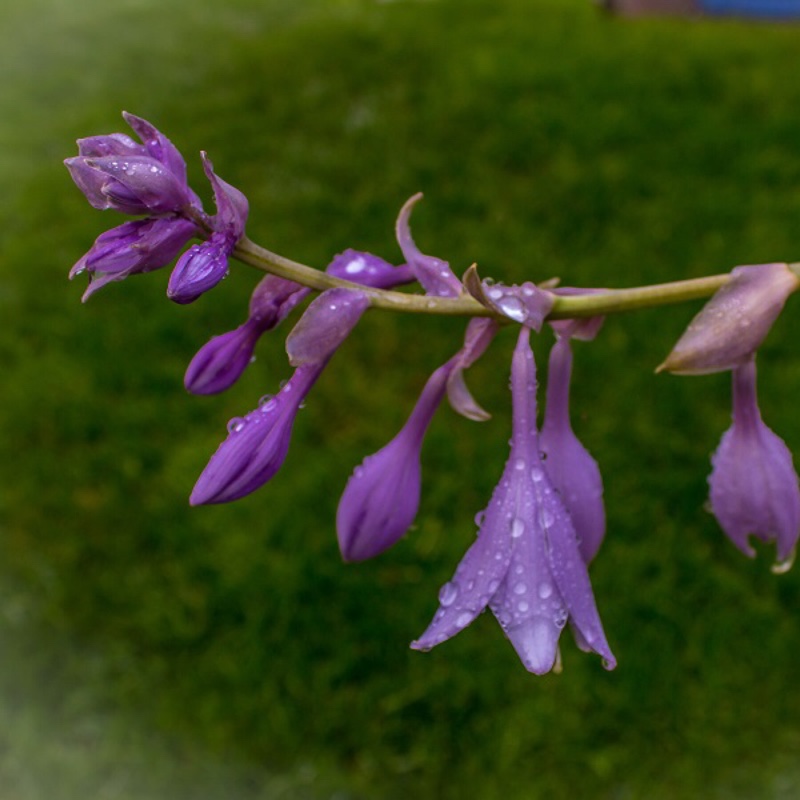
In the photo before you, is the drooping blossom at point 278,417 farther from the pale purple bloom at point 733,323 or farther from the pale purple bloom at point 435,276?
the pale purple bloom at point 733,323

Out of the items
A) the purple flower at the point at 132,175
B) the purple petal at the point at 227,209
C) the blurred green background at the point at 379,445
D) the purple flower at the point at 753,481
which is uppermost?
the purple flower at the point at 132,175

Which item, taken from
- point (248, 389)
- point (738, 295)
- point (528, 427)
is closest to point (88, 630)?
point (248, 389)

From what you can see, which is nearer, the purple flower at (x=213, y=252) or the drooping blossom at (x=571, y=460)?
the purple flower at (x=213, y=252)

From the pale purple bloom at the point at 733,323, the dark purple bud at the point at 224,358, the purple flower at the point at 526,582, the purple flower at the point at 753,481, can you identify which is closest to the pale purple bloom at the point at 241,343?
the dark purple bud at the point at 224,358

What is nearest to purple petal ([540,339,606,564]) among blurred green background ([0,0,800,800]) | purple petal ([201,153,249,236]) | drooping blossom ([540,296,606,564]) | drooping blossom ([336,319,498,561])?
drooping blossom ([540,296,606,564])

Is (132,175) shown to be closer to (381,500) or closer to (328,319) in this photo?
(328,319)

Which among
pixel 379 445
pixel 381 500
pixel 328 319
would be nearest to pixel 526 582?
pixel 381 500

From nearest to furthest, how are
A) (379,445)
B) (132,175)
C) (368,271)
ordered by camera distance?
1. (132,175)
2. (368,271)
3. (379,445)

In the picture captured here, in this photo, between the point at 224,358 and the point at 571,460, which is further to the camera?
the point at 571,460
